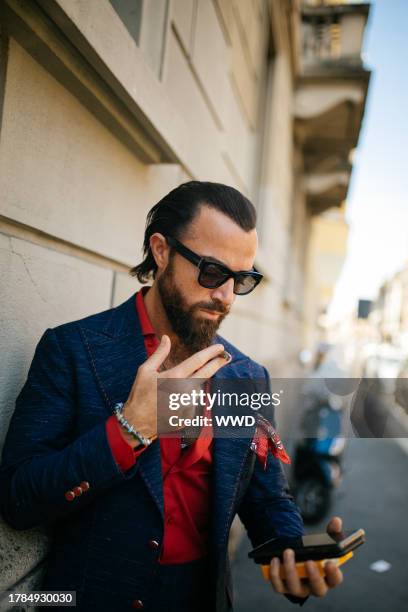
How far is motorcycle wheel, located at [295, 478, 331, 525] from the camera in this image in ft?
16.0

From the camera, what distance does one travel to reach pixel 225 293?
64.4 inches

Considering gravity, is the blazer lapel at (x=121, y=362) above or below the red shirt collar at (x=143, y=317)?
below

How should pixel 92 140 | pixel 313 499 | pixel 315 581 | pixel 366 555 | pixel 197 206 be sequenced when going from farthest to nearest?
pixel 313 499, pixel 366 555, pixel 92 140, pixel 197 206, pixel 315 581

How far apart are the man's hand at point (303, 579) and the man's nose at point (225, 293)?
770 mm

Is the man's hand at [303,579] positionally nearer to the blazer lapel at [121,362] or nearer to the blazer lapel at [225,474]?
the blazer lapel at [225,474]

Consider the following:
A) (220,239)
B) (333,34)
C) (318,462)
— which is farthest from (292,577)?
(333,34)

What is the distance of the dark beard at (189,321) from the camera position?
163 cm

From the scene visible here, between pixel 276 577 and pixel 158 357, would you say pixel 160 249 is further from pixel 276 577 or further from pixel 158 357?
pixel 276 577

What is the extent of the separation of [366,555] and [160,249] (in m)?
4.00

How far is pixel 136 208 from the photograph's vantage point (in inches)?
94.3

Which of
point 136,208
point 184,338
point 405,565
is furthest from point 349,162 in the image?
point 184,338

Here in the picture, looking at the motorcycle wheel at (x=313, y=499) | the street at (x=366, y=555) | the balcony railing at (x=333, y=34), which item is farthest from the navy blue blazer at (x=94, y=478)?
the balcony railing at (x=333, y=34)

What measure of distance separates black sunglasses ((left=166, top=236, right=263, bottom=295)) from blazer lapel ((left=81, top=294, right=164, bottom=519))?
27cm

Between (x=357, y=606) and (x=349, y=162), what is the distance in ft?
35.1
